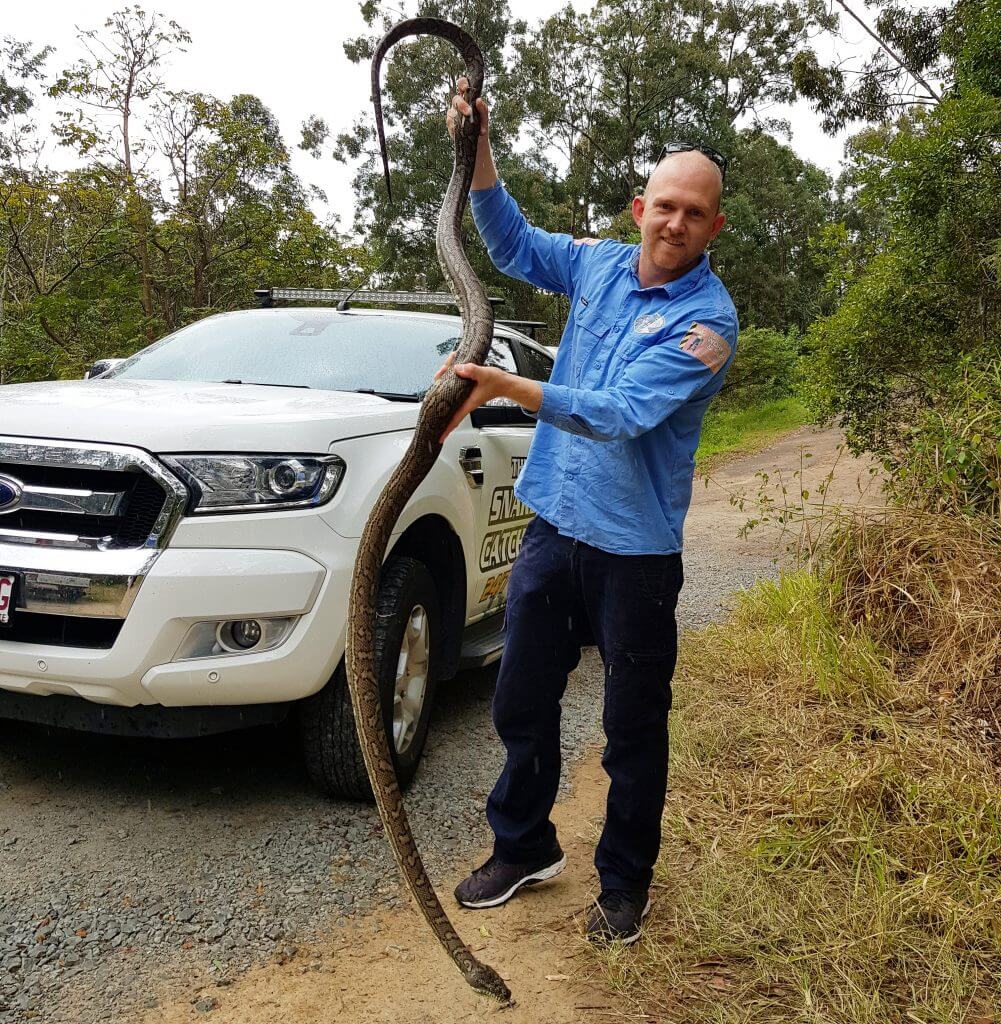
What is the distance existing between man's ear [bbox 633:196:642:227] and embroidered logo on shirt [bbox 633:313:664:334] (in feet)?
1.00

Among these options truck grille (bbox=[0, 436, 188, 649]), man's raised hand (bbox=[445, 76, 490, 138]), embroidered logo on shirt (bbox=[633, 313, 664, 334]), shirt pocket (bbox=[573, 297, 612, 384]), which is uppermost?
man's raised hand (bbox=[445, 76, 490, 138])

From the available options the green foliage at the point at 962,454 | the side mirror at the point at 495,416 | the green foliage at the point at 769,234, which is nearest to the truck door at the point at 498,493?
the side mirror at the point at 495,416

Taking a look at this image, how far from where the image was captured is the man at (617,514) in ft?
7.89

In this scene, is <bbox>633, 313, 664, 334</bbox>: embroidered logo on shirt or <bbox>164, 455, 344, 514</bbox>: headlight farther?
<bbox>164, 455, 344, 514</bbox>: headlight

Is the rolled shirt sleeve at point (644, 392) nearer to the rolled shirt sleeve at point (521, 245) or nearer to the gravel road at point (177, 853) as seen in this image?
the rolled shirt sleeve at point (521, 245)

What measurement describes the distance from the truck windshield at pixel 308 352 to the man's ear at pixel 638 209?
57.4 inches

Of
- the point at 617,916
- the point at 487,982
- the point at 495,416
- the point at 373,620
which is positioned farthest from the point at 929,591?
the point at 373,620

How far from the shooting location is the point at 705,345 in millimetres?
2320

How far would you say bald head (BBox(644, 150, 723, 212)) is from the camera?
240 cm

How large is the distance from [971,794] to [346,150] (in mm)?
34098

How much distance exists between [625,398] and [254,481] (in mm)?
1266

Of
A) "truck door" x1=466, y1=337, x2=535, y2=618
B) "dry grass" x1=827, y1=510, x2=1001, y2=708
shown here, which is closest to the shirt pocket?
"truck door" x1=466, y1=337, x2=535, y2=618

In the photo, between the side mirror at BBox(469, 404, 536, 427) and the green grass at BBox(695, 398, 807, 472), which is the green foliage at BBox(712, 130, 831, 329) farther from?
the side mirror at BBox(469, 404, 536, 427)

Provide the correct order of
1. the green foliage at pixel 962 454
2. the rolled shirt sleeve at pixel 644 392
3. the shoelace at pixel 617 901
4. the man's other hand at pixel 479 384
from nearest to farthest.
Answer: the man's other hand at pixel 479 384, the rolled shirt sleeve at pixel 644 392, the shoelace at pixel 617 901, the green foliage at pixel 962 454
